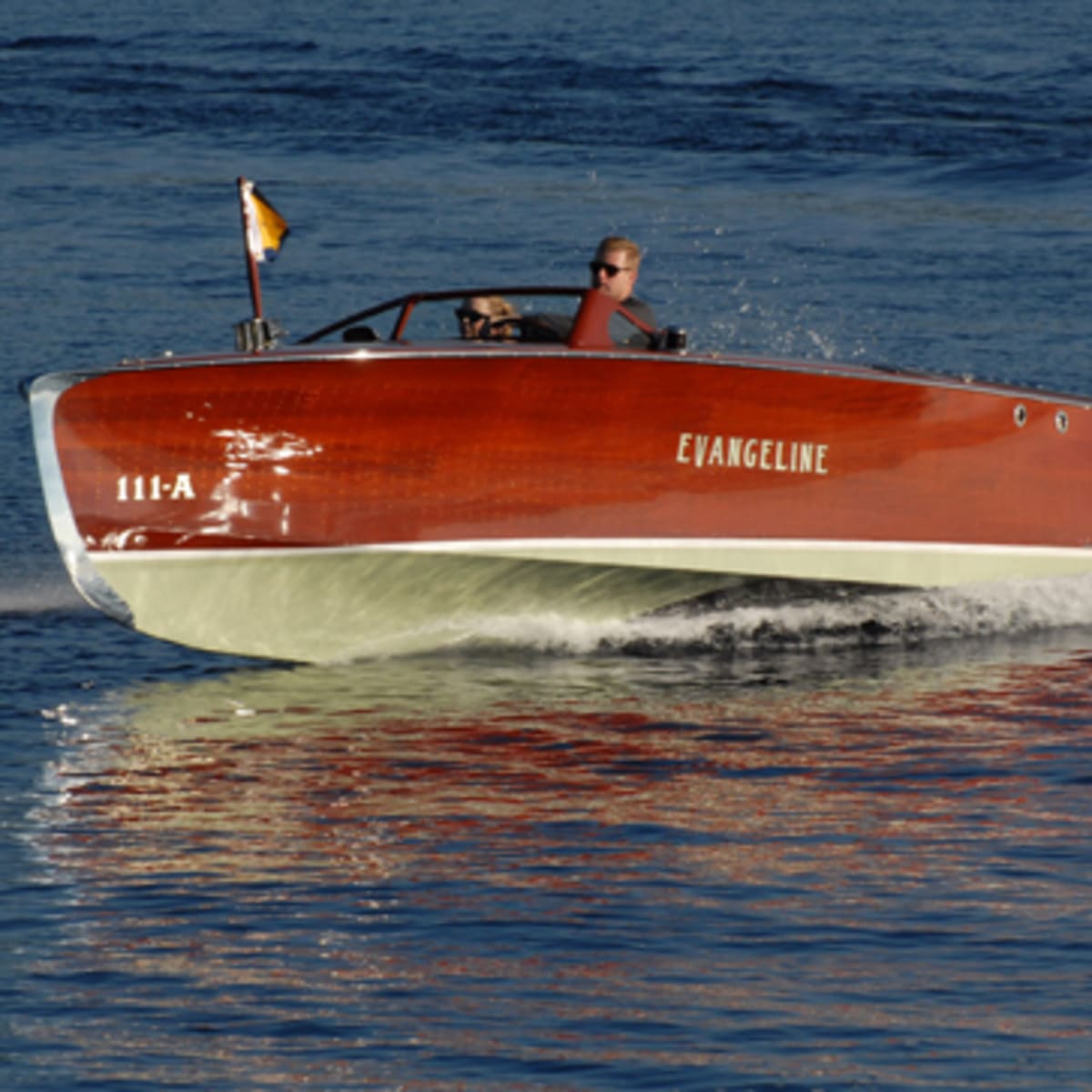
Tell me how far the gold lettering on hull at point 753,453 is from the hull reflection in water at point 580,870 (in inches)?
43.7

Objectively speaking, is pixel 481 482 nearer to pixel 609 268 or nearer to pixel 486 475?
pixel 486 475

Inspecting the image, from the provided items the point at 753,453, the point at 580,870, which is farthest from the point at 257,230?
the point at 580,870

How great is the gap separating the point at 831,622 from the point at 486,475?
2.69 metres

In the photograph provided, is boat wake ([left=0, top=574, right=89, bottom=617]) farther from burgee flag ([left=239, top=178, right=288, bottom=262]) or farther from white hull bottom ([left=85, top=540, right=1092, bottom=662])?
burgee flag ([left=239, top=178, right=288, bottom=262])

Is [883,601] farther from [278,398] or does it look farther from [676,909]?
[676,909]

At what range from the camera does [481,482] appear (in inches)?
457

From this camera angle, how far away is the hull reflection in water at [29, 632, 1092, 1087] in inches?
289

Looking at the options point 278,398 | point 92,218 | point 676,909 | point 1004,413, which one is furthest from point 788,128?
point 676,909

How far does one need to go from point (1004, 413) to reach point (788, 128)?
2122 cm

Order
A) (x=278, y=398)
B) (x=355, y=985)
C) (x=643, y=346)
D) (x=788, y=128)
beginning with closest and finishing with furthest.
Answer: (x=355, y=985)
(x=278, y=398)
(x=643, y=346)
(x=788, y=128)

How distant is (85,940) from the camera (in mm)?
8148

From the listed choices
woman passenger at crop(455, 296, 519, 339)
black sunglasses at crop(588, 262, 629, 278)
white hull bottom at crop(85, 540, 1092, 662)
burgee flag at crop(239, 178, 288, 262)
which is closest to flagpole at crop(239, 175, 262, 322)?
burgee flag at crop(239, 178, 288, 262)

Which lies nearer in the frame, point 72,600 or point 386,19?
point 72,600

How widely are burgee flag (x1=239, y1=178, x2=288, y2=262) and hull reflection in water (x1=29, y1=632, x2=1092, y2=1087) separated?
218 cm
